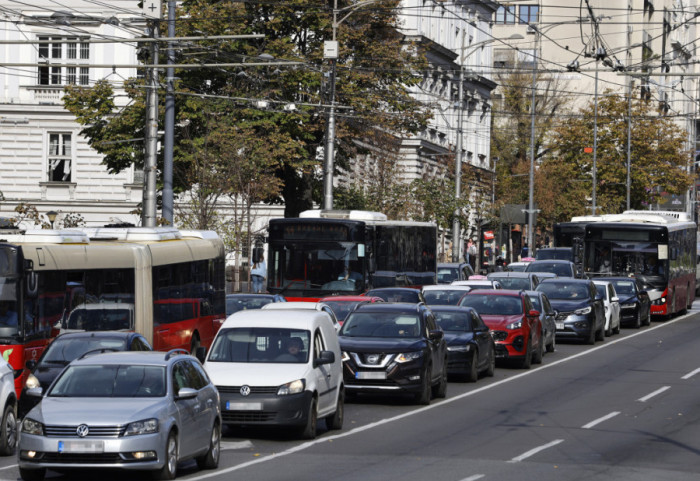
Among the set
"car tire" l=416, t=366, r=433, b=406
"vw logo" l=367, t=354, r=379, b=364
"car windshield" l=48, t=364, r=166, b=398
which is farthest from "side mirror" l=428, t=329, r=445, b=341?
"car windshield" l=48, t=364, r=166, b=398

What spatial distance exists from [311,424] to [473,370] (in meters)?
8.83

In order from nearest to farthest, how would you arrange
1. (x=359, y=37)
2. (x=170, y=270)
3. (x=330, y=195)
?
(x=170, y=270) < (x=330, y=195) < (x=359, y=37)

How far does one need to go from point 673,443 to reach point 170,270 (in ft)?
36.4

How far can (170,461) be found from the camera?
14.0 metres

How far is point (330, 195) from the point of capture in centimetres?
4234

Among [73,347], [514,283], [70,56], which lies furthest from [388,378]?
[70,56]

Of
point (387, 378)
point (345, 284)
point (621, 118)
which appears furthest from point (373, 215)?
point (621, 118)

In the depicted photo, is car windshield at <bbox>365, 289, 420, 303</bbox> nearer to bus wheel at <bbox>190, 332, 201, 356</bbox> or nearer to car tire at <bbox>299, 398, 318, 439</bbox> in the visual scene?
bus wheel at <bbox>190, 332, 201, 356</bbox>

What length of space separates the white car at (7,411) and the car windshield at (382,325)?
7.29 m

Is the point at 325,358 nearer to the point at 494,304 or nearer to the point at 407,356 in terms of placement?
the point at 407,356

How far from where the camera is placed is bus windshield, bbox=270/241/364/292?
34.4 meters

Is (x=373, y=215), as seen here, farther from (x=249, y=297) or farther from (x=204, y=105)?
(x=204, y=105)

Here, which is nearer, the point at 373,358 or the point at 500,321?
the point at 373,358

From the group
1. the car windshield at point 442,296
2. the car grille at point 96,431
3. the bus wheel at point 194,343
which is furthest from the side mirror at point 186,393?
the car windshield at point 442,296
